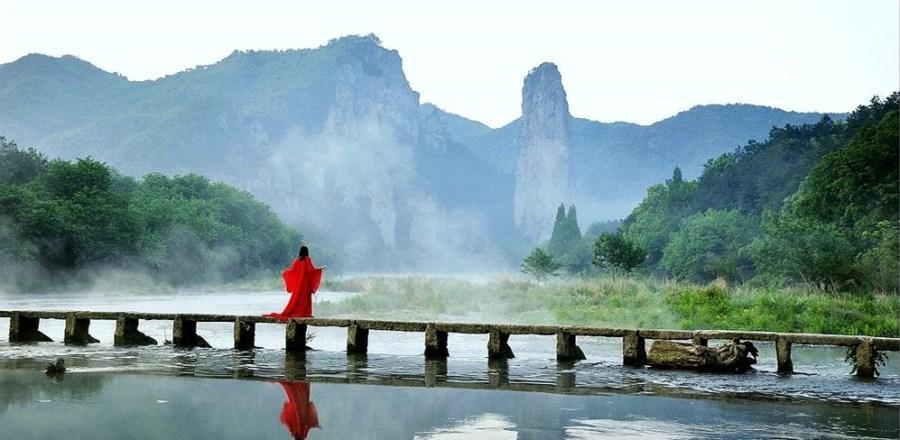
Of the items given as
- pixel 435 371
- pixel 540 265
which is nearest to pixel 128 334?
pixel 435 371

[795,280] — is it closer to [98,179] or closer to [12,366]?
[12,366]

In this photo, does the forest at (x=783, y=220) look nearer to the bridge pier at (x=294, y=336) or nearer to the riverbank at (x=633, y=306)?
the riverbank at (x=633, y=306)

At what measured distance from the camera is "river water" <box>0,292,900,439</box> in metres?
12.1

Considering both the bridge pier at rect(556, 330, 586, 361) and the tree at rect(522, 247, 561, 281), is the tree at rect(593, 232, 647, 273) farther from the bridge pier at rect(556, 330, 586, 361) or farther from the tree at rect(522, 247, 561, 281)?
the bridge pier at rect(556, 330, 586, 361)

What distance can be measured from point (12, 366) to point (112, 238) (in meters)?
63.8

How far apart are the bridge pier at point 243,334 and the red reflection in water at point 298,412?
23.1 ft

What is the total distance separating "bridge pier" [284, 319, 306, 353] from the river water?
0.38 m

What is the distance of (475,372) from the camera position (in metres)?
18.8

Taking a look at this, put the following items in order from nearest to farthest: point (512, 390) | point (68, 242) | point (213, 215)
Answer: point (512, 390), point (68, 242), point (213, 215)

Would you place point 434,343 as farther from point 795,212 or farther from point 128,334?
point 795,212

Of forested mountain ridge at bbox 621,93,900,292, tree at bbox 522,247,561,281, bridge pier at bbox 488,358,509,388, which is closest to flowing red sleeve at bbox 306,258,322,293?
bridge pier at bbox 488,358,509,388

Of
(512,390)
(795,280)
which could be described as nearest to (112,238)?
(795,280)

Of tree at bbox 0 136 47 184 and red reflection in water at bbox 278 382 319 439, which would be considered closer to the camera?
red reflection in water at bbox 278 382 319 439

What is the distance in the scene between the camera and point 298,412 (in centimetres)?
1326
